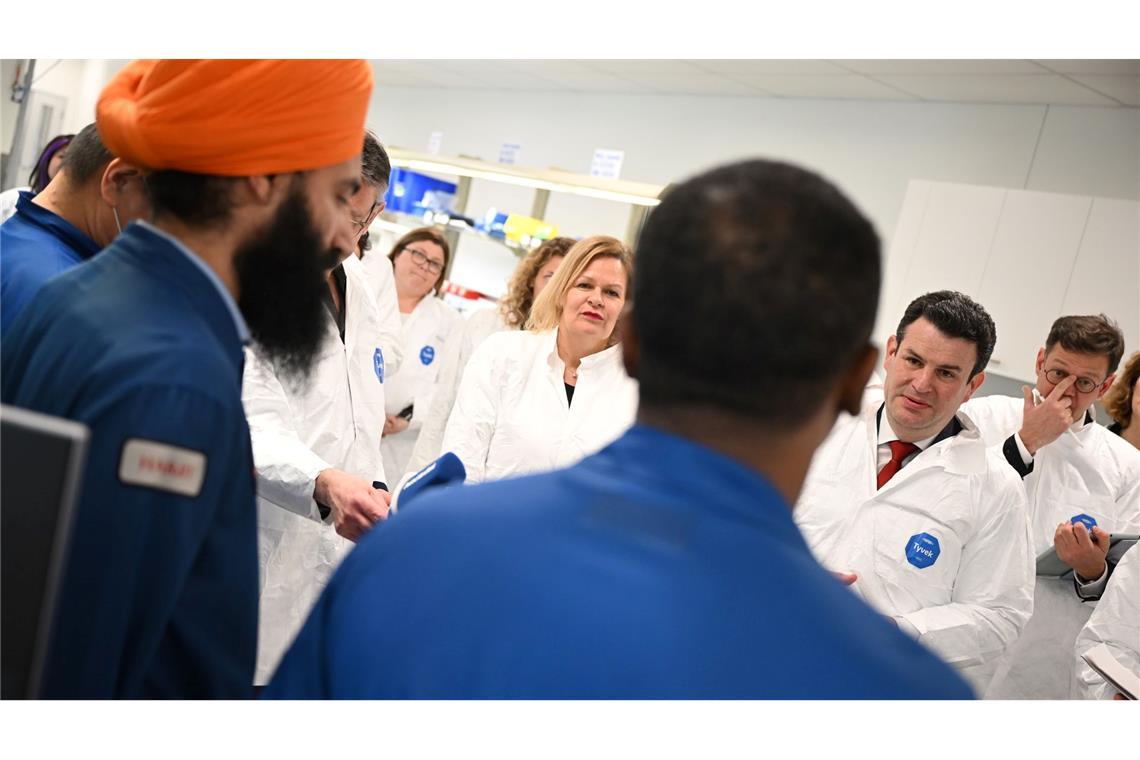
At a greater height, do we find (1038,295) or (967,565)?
(1038,295)

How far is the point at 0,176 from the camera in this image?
4.55 m

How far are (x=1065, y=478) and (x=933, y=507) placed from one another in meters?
1.53

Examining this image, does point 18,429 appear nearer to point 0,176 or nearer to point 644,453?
point 644,453

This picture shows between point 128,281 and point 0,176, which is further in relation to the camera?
point 0,176

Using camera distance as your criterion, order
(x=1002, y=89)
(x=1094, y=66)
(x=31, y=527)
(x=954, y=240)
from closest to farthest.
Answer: (x=31, y=527), (x=1094, y=66), (x=1002, y=89), (x=954, y=240)

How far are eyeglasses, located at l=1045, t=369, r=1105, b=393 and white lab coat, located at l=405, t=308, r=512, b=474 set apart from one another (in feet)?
5.80

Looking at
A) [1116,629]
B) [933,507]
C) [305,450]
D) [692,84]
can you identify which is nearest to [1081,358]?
[1116,629]

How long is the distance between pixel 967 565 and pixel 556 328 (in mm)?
1223

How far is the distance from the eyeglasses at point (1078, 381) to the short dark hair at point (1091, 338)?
0.22 feet

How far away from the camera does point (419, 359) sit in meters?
4.73

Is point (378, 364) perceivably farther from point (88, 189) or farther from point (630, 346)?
point (630, 346)

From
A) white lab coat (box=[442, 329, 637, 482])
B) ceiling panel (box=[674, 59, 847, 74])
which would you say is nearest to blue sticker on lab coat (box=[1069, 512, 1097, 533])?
white lab coat (box=[442, 329, 637, 482])
